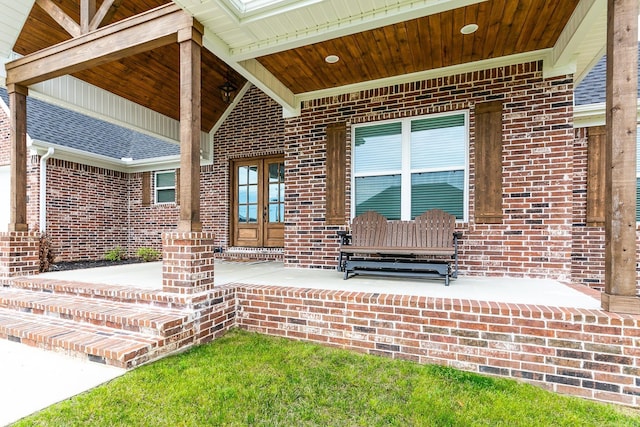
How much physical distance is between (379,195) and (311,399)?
3242 mm

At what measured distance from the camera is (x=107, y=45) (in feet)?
11.7

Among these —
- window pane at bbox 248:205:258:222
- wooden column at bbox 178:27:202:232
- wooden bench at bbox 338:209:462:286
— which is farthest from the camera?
window pane at bbox 248:205:258:222

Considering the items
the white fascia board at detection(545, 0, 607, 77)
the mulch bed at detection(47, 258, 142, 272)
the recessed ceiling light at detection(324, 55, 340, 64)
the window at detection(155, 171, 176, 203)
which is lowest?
the mulch bed at detection(47, 258, 142, 272)

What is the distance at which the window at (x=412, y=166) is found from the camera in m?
4.45

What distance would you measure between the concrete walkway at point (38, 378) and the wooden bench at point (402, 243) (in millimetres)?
2652

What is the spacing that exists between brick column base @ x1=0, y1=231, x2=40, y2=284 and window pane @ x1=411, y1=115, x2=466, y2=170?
17.9 ft

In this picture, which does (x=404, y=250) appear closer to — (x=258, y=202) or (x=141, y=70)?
(x=258, y=202)

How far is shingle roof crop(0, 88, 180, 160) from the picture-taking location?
7.50m

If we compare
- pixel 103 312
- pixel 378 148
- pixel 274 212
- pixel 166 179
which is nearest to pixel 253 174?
pixel 274 212

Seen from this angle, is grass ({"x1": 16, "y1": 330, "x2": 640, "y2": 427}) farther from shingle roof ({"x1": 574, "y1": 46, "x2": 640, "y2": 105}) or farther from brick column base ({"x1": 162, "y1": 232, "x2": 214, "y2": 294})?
shingle roof ({"x1": 574, "y1": 46, "x2": 640, "y2": 105})

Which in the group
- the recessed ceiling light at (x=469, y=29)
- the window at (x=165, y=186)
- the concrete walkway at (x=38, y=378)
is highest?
the recessed ceiling light at (x=469, y=29)

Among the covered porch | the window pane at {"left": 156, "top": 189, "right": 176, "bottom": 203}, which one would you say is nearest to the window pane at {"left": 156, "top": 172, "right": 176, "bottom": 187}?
the window pane at {"left": 156, "top": 189, "right": 176, "bottom": 203}

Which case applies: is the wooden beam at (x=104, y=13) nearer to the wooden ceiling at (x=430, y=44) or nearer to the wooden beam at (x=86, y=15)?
the wooden beam at (x=86, y=15)

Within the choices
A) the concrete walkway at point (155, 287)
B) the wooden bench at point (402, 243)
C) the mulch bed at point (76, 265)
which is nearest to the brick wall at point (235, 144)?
the mulch bed at point (76, 265)
